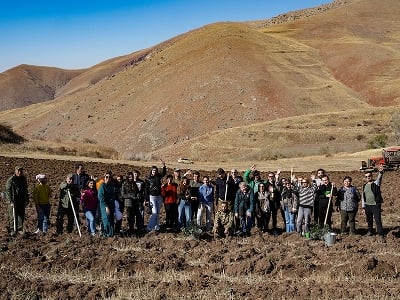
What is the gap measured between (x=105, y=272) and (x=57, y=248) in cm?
207

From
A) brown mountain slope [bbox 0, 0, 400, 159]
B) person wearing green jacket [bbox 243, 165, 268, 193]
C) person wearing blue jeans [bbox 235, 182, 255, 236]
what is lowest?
person wearing blue jeans [bbox 235, 182, 255, 236]

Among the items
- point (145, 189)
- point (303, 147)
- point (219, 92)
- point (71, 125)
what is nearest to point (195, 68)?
point (219, 92)

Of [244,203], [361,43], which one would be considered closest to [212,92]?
[361,43]

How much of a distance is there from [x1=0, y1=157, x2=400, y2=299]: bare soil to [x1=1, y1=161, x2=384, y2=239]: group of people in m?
0.56

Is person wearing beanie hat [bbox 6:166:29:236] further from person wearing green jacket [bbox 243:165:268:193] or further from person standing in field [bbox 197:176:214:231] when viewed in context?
person wearing green jacket [bbox 243:165:268:193]

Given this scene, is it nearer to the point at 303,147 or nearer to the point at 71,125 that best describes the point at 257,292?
the point at 303,147

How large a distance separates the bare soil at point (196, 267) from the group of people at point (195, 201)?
0.56 metres

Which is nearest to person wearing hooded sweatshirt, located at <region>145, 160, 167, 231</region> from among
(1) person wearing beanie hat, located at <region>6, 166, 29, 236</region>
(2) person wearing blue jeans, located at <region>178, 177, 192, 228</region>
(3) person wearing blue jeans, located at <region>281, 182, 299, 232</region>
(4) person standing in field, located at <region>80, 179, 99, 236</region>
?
(2) person wearing blue jeans, located at <region>178, 177, 192, 228</region>

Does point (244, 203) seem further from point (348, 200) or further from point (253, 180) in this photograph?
point (348, 200)

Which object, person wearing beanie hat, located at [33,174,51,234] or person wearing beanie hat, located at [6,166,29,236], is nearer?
person wearing beanie hat, located at [6,166,29,236]

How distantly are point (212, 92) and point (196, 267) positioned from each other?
63496mm

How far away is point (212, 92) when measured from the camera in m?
72.8

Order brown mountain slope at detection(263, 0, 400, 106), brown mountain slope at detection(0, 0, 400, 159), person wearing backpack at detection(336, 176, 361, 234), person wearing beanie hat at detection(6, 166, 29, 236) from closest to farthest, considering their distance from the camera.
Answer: person wearing beanie hat at detection(6, 166, 29, 236)
person wearing backpack at detection(336, 176, 361, 234)
brown mountain slope at detection(0, 0, 400, 159)
brown mountain slope at detection(263, 0, 400, 106)

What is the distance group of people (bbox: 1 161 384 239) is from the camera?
13195 millimetres
